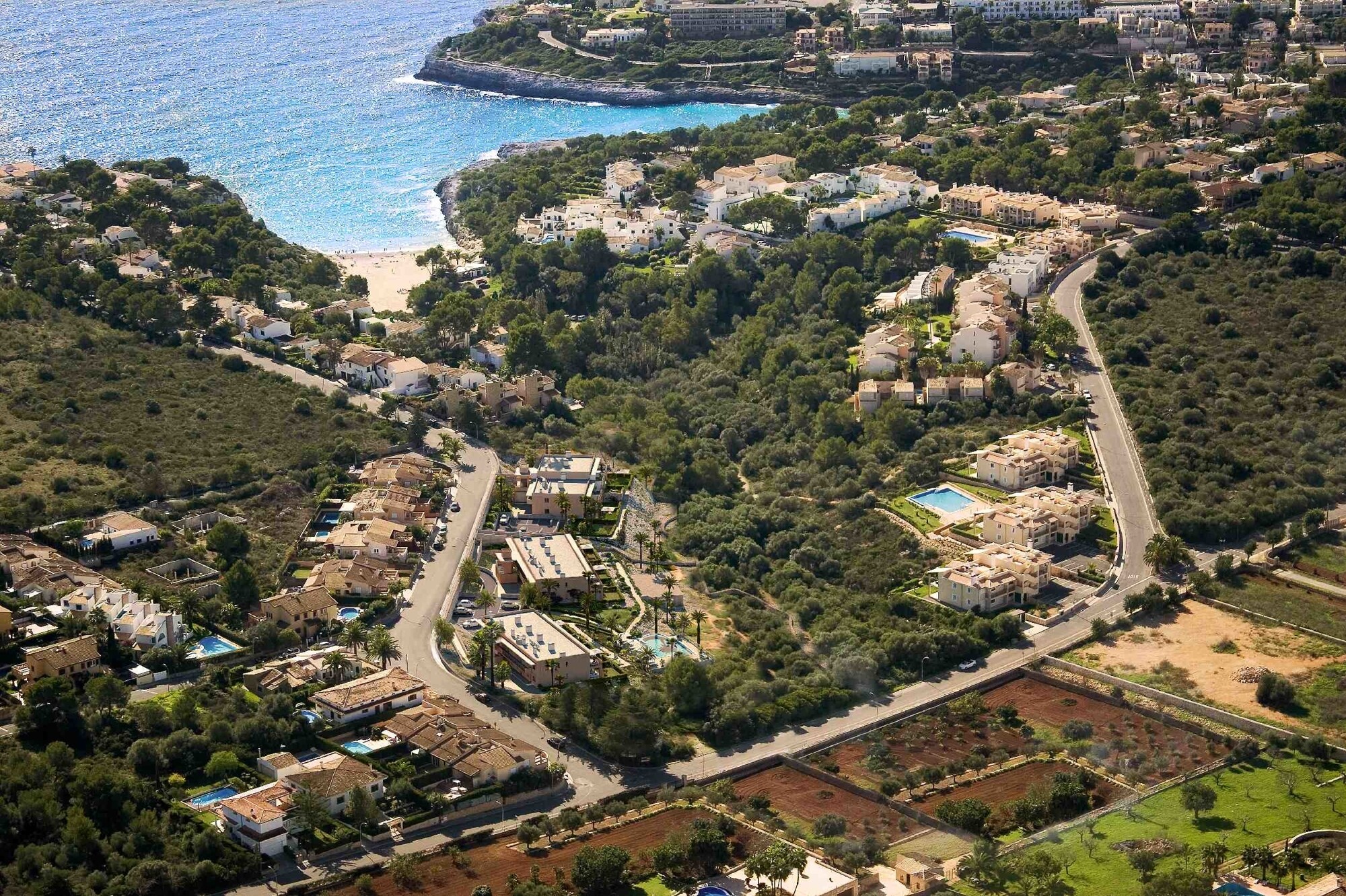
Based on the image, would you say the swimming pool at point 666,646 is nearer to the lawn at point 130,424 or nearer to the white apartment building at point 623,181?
the lawn at point 130,424

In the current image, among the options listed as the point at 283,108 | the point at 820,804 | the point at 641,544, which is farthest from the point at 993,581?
the point at 283,108

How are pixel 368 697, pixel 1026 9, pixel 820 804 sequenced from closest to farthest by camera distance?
1. pixel 820 804
2. pixel 368 697
3. pixel 1026 9

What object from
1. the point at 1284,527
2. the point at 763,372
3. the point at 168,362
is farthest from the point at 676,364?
the point at 1284,527

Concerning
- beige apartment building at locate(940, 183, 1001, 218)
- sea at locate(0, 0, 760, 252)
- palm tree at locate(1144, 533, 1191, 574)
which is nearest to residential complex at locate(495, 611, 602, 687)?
palm tree at locate(1144, 533, 1191, 574)

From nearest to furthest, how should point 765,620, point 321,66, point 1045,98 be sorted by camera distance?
point 765,620
point 1045,98
point 321,66

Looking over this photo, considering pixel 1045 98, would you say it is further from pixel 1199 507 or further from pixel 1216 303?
pixel 1199 507

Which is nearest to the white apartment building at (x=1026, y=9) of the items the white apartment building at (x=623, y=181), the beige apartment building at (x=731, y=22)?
the beige apartment building at (x=731, y=22)

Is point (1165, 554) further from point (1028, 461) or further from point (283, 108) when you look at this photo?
point (283, 108)
